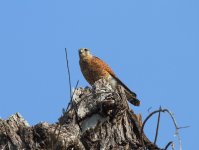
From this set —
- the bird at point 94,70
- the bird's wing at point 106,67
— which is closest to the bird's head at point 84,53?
the bird at point 94,70

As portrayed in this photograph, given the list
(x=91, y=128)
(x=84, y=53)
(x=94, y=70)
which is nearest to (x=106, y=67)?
(x=94, y=70)

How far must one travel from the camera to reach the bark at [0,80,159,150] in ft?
15.8

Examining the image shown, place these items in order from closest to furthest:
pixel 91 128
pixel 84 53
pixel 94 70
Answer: pixel 91 128, pixel 94 70, pixel 84 53

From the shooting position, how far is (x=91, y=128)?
5281 millimetres

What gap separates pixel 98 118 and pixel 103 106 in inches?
5.4

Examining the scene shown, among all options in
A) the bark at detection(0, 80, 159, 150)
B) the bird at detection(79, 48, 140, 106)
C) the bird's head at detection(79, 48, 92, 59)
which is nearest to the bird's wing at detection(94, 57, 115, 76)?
the bird at detection(79, 48, 140, 106)

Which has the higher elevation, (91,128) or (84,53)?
(84,53)

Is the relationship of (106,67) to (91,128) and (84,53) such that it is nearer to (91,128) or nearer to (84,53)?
(84,53)

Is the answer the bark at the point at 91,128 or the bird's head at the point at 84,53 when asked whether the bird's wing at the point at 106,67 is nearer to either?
the bird's head at the point at 84,53

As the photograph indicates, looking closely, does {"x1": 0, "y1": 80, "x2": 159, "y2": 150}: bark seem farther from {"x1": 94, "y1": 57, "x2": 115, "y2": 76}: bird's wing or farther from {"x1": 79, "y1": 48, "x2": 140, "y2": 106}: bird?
{"x1": 94, "y1": 57, "x2": 115, "y2": 76}: bird's wing

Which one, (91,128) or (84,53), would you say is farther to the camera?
(84,53)

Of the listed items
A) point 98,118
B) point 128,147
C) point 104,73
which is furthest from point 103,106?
point 104,73

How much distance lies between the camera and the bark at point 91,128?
4.80 meters

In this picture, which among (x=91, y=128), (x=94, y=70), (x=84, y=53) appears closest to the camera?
(x=91, y=128)
